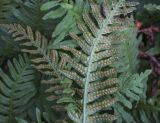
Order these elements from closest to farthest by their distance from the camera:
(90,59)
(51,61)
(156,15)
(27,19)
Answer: (90,59)
(51,61)
(27,19)
(156,15)

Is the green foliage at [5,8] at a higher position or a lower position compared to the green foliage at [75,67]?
higher

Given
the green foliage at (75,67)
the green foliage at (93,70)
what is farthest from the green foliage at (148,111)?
the green foliage at (93,70)

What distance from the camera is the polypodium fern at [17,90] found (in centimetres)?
125

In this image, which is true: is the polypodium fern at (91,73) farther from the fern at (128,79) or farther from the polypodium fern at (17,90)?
the polypodium fern at (17,90)

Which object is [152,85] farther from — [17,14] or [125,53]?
[17,14]

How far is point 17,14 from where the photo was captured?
137 centimetres

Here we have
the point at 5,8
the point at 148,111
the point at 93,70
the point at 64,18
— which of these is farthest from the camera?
the point at 5,8

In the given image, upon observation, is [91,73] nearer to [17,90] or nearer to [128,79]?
[128,79]

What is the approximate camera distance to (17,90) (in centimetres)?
127

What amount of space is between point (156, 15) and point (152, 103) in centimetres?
44

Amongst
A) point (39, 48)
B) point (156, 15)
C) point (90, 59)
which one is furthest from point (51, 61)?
point (156, 15)

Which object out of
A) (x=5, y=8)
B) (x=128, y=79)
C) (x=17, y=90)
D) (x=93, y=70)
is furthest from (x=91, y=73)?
(x=5, y=8)

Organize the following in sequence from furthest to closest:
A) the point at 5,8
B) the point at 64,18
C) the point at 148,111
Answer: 1. the point at 5,8
2. the point at 148,111
3. the point at 64,18

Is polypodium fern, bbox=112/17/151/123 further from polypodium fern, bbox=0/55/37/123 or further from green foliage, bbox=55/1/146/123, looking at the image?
polypodium fern, bbox=0/55/37/123
